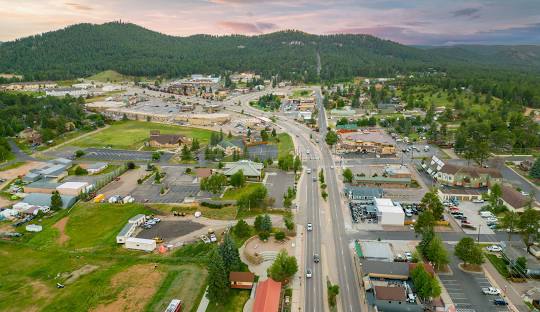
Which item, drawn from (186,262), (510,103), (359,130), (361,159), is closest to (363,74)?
(510,103)

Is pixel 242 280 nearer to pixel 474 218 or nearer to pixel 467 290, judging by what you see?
pixel 467 290

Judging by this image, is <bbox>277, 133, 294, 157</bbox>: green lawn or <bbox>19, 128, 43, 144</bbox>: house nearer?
<bbox>277, 133, 294, 157</bbox>: green lawn

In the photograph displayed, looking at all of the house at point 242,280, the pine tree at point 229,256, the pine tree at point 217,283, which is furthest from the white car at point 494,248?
the pine tree at point 217,283

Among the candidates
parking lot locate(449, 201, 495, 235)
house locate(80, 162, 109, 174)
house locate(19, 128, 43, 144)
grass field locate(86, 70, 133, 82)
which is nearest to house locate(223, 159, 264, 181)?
house locate(80, 162, 109, 174)

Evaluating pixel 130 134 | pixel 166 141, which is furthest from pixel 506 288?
pixel 130 134

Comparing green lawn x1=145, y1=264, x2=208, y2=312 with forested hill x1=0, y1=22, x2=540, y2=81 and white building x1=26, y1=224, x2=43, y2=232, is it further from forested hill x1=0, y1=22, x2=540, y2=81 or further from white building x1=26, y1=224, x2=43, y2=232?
forested hill x1=0, y1=22, x2=540, y2=81

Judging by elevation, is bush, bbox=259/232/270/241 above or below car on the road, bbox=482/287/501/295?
above

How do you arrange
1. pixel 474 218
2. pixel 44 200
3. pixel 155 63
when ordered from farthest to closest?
pixel 155 63
pixel 44 200
pixel 474 218
